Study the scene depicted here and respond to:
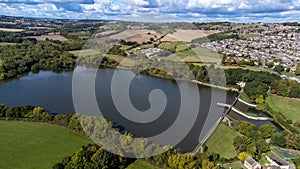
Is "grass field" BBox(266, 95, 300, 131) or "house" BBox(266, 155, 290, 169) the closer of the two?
"house" BBox(266, 155, 290, 169)

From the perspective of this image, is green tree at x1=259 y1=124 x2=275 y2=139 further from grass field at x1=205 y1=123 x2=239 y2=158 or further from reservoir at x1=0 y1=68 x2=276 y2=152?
reservoir at x1=0 y1=68 x2=276 y2=152

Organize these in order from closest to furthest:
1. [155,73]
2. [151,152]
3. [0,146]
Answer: [151,152] < [0,146] < [155,73]

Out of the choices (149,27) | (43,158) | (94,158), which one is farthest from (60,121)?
(149,27)

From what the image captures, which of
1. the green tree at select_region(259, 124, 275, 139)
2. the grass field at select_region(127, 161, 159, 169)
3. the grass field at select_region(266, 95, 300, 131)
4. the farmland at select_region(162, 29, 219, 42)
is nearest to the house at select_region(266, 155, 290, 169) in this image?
the green tree at select_region(259, 124, 275, 139)

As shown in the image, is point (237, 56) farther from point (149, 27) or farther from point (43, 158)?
point (43, 158)

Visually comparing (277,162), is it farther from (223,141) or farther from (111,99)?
(111,99)

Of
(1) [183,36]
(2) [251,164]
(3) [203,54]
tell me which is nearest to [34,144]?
(2) [251,164]
